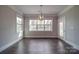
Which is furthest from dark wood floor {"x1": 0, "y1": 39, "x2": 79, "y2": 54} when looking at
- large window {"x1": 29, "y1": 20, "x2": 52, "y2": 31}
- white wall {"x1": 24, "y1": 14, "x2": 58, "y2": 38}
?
large window {"x1": 29, "y1": 20, "x2": 52, "y2": 31}

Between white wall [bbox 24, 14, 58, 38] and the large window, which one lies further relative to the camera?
the large window

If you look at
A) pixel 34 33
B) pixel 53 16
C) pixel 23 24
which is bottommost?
pixel 34 33

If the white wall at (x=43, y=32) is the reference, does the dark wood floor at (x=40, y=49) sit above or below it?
below

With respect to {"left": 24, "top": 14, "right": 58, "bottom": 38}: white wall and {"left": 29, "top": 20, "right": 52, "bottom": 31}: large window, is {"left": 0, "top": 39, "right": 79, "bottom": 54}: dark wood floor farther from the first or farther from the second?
{"left": 29, "top": 20, "right": 52, "bottom": 31}: large window

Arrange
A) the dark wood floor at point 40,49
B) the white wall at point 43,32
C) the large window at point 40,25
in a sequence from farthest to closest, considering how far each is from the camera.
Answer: the large window at point 40,25, the white wall at point 43,32, the dark wood floor at point 40,49

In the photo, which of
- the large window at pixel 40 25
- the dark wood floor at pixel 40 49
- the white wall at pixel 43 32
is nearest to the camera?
the dark wood floor at pixel 40 49

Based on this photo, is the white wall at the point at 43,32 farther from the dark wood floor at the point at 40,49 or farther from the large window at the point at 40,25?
the dark wood floor at the point at 40,49

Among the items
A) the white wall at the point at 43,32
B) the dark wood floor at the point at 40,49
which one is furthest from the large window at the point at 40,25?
the dark wood floor at the point at 40,49
